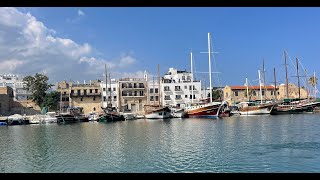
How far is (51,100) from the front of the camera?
192ft

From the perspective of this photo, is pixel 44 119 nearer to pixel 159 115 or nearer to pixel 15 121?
pixel 15 121

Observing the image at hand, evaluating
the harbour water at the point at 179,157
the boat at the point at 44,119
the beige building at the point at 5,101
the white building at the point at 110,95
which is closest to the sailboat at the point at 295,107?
the white building at the point at 110,95

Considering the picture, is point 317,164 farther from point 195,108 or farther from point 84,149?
point 195,108

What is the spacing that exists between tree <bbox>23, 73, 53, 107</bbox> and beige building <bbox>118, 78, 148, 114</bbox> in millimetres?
13553

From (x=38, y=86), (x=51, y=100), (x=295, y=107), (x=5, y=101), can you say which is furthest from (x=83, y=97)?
(x=295, y=107)

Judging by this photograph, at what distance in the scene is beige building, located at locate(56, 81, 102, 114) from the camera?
2361 inches

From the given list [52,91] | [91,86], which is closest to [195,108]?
[91,86]

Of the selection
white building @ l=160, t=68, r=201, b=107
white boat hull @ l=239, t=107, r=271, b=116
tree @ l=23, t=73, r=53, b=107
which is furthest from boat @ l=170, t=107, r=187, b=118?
tree @ l=23, t=73, r=53, b=107

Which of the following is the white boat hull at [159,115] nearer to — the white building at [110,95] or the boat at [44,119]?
the white building at [110,95]

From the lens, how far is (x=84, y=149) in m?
19.0

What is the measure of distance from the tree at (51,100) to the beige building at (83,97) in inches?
43.3

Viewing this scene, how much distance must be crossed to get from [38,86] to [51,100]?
3.99 m

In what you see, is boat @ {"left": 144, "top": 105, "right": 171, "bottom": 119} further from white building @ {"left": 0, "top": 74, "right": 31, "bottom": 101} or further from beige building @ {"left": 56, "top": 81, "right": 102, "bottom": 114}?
white building @ {"left": 0, "top": 74, "right": 31, "bottom": 101}
